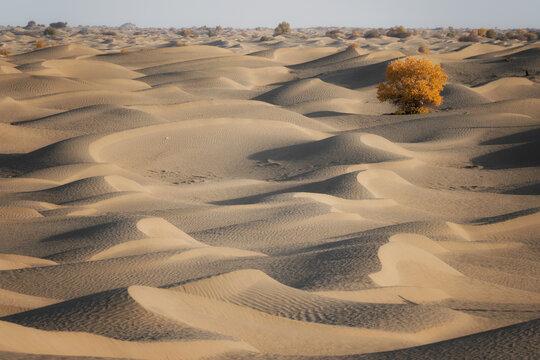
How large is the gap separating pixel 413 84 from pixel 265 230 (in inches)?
875

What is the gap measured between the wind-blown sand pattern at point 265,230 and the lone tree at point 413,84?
153cm

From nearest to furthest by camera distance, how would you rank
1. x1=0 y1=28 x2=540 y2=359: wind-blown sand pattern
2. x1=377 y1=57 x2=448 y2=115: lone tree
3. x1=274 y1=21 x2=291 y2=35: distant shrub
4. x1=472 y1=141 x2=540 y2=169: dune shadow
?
x1=0 y1=28 x2=540 y2=359: wind-blown sand pattern
x1=472 y1=141 x2=540 y2=169: dune shadow
x1=377 y1=57 x2=448 y2=115: lone tree
x1=274 y1=21 x2=291 y2=35: distant shrub

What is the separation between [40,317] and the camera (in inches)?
277

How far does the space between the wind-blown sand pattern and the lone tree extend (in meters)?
1.53

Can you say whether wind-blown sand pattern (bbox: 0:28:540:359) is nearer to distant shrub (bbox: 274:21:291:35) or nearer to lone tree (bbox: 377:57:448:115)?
lone tree (bbox: 377:57:448:115)

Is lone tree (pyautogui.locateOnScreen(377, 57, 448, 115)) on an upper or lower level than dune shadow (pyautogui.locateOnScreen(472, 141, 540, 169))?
upper

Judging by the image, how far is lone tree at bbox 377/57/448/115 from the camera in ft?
111

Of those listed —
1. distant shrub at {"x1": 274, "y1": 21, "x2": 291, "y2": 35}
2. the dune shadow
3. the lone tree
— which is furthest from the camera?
distant shrub at {"x1": 274, "y1": 21, "x2": 291, "y2": 35}

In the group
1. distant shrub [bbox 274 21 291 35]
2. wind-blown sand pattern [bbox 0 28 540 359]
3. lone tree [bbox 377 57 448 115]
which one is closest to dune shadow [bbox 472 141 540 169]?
wind-blown sand pattern [bbox 0 28 540 359]

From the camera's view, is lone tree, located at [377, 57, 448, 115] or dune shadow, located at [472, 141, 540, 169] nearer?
dune shadow, located at [472, 141, 540, 169]

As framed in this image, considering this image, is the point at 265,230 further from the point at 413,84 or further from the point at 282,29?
the point at 282,29

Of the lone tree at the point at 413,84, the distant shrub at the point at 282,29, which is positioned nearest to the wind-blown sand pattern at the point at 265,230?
the lone tree at the point at 413,84

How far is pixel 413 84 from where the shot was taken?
112 feet

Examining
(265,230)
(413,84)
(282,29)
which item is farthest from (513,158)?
(282,29)
